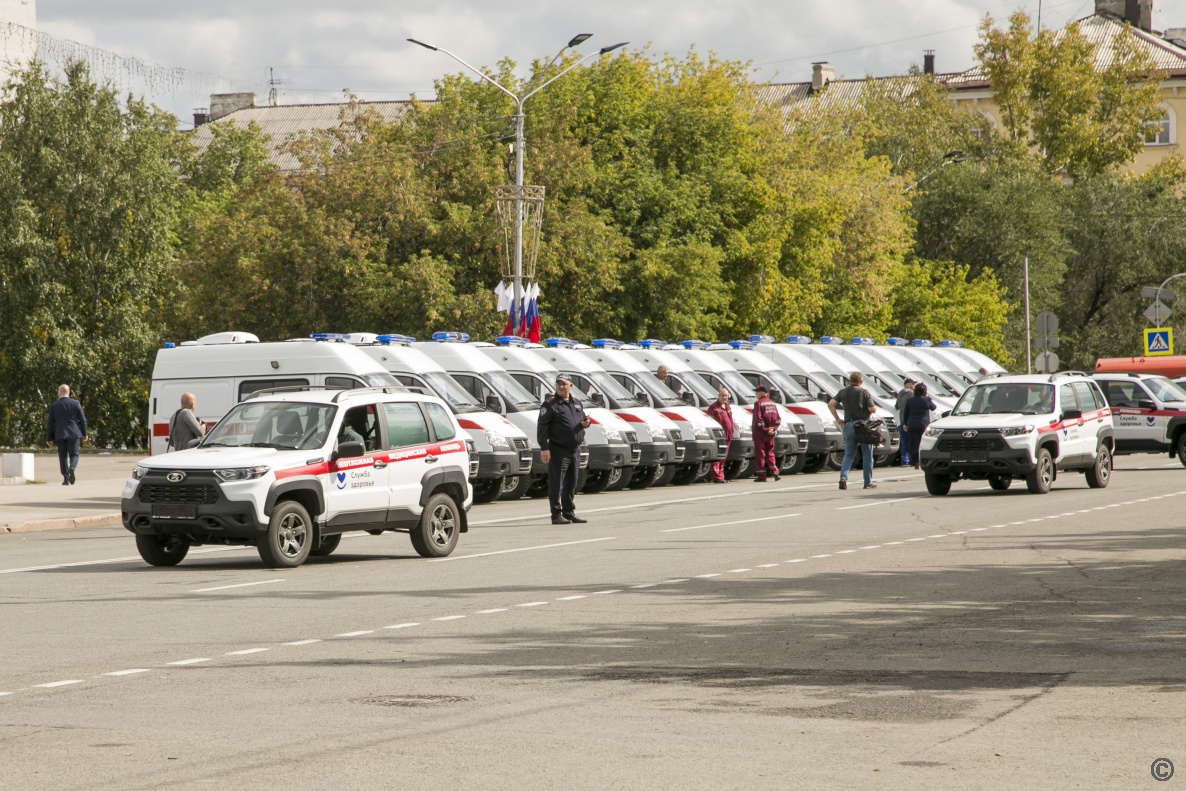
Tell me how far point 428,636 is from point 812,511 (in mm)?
11440

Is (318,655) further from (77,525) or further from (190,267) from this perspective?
(190,267)

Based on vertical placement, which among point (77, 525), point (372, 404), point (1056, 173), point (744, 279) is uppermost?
point (1056, 173)

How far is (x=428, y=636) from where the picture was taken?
1015 cm

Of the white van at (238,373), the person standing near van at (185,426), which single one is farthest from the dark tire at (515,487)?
the person standing near van at (185,426)

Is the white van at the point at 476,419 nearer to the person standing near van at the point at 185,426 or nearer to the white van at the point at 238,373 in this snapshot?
the white van at the point at 238,373

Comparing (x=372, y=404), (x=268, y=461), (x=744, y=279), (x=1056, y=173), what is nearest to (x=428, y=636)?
(x=268, y=461)

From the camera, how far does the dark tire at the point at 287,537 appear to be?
1431 centimetres

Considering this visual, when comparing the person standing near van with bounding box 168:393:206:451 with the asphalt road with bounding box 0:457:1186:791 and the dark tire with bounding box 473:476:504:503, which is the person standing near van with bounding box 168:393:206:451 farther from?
the asphalt road with bounding box 0:457:1186:791

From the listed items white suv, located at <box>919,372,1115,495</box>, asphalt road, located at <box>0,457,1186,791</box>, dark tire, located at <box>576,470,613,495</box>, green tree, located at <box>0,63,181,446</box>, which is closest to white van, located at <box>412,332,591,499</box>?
dark tire, located at <box>576,470,613,495</box>

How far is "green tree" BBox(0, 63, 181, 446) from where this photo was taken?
1802 inches

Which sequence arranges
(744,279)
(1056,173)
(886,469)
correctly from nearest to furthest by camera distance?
(886,469) → (744,279) → (1056,173)

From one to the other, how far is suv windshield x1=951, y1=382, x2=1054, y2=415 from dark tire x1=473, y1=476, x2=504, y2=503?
6.90 metres

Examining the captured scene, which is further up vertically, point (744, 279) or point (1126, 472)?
point (744, 279)

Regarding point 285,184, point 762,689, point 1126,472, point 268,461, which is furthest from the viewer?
point 285,184
